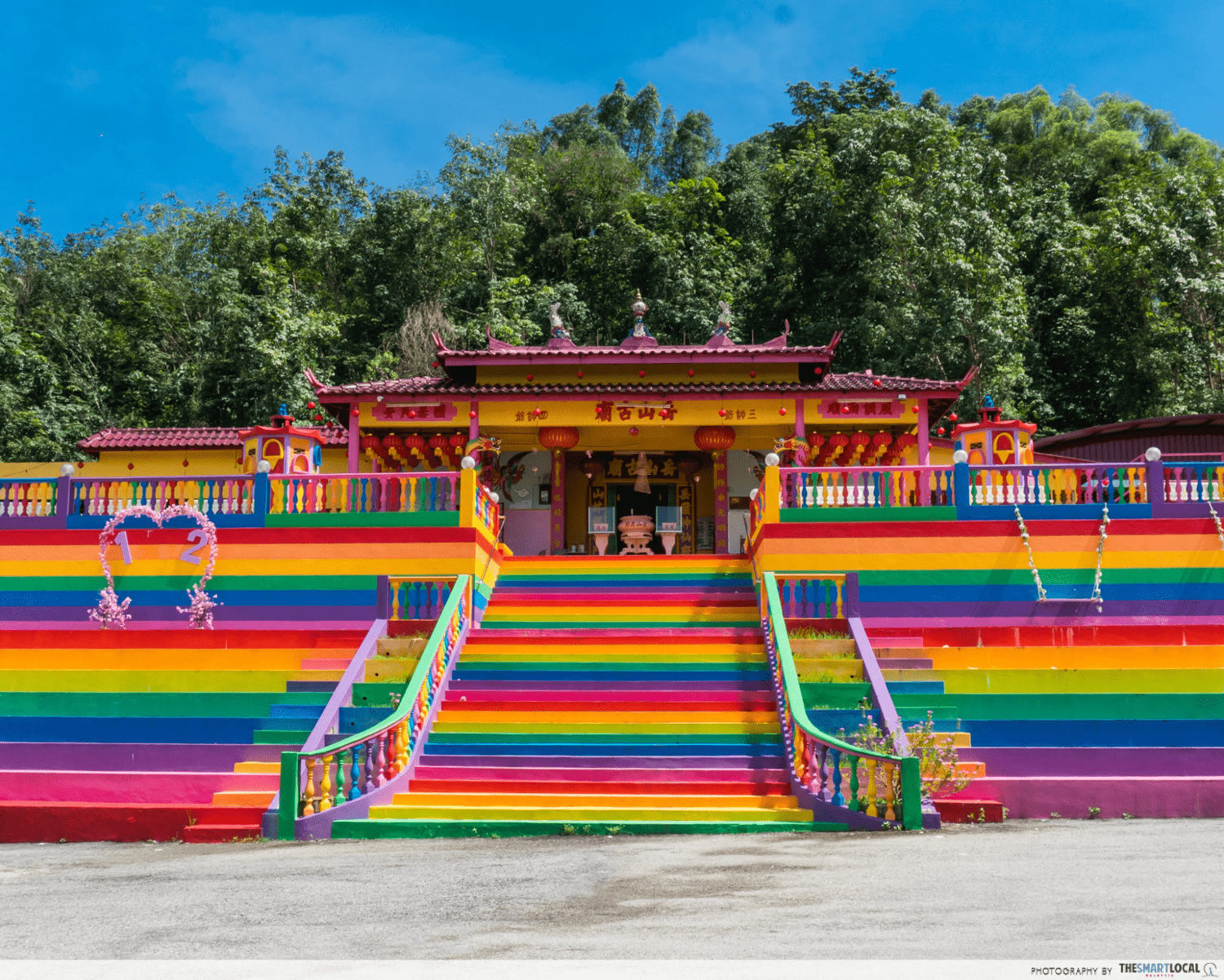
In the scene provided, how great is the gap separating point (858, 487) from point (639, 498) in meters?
6.64

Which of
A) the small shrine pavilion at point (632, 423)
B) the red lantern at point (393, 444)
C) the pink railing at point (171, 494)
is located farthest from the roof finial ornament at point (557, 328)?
the pink railing at point (171, 494)

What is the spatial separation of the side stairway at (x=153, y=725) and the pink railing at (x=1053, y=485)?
862cm

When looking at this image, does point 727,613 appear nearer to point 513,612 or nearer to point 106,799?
point 513,612

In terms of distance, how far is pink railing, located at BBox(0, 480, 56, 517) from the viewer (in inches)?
625

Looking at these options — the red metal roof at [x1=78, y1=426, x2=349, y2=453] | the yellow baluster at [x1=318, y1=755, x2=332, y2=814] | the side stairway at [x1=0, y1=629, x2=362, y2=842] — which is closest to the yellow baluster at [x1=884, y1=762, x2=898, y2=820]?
the yellow baluster at [x1=318, y1=755, x2=332, y2=814]

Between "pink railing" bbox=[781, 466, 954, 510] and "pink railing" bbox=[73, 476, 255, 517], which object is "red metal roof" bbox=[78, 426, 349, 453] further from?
"pink railing" bbox=[781, 466, 954, 510]

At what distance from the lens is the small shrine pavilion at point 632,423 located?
58.7ft

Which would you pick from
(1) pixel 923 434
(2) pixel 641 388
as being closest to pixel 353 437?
(2) pixel 641 388

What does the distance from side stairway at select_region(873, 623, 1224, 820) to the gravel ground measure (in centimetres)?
82

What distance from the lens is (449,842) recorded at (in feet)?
27.7

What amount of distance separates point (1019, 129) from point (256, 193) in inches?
1056
